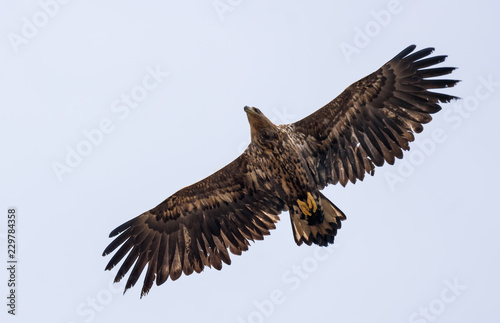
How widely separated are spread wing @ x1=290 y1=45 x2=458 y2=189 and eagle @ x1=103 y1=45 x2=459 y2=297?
0.02 m

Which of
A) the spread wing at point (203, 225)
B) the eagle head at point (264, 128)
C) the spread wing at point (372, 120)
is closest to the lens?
the spread wing at point (372, 120)

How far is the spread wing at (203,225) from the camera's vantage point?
1920cm

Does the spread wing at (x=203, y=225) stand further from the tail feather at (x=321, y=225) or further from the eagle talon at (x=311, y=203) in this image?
the eagle talon at (x=311, y=203)

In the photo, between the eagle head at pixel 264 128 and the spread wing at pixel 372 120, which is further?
the eagle head at pixel 264 128

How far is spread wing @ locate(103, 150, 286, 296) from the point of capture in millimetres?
19203

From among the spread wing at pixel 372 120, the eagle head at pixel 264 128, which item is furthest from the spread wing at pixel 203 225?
the spread wing at pixel 372 120

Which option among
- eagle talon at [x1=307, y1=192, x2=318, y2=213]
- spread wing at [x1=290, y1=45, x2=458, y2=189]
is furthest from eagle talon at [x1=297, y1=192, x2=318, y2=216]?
spread wing at [x1=290, y1=45, x2=458, y2=189]

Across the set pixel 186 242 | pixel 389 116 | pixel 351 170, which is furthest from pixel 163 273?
pixel 389 116

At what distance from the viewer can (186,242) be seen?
19.4 meters

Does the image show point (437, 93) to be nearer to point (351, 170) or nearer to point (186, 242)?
point (351, 170)

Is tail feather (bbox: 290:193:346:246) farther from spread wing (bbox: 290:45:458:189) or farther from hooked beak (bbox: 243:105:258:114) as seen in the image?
hooked beak (bbox: 243:105:258:114)

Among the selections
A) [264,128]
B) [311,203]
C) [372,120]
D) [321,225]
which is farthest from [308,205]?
[372,120]

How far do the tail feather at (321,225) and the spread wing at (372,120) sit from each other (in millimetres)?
579

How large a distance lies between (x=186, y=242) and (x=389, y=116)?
4834 millimetres
